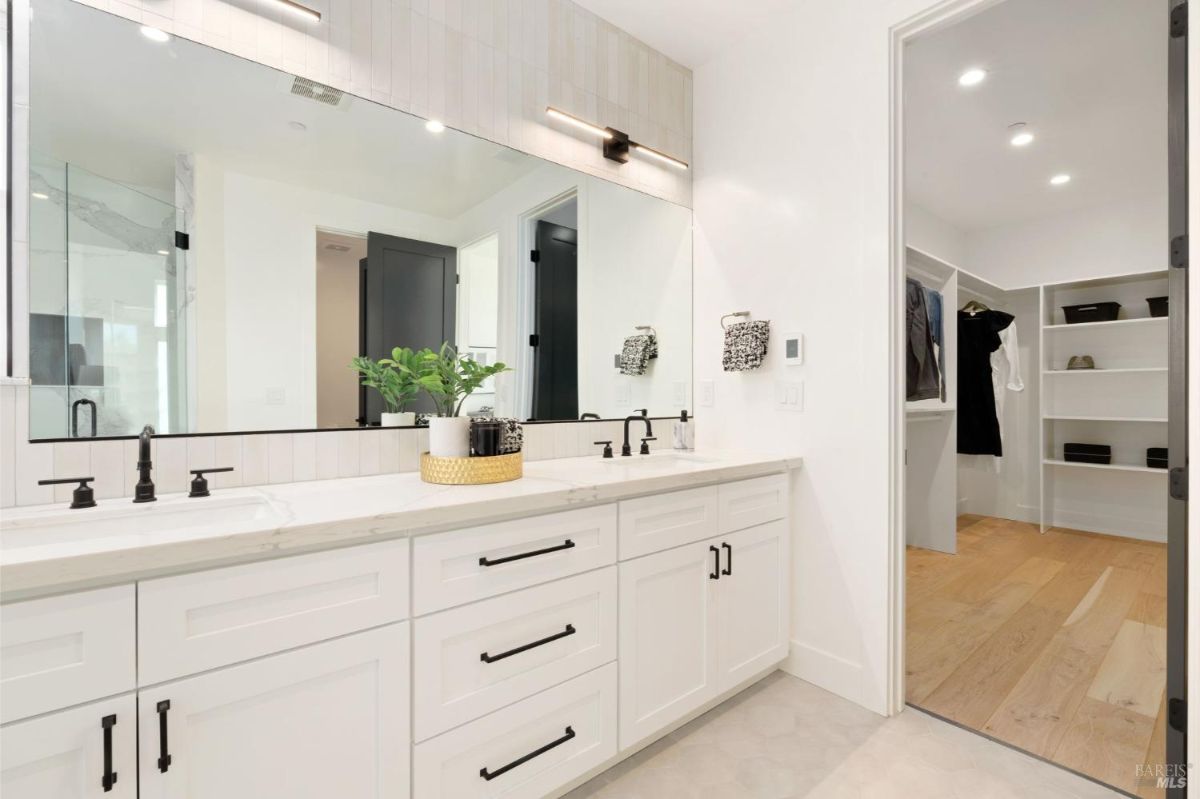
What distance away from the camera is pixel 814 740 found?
182 centimetres

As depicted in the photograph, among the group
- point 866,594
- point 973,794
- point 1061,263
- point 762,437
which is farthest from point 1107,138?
point 973,794

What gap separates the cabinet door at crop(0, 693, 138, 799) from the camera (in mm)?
844

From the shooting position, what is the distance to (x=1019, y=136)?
3.28 meters

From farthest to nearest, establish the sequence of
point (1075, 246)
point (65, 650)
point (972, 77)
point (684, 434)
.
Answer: point (1075, 246) < point (972, 77) < point (684, 434) < point (65, 650)

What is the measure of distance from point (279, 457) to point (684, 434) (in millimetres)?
1574

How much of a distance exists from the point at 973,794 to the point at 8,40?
316 cm

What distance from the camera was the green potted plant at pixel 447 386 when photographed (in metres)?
1.66

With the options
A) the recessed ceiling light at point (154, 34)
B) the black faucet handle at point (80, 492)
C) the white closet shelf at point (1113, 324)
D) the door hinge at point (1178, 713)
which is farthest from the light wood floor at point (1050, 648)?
the recessed ceiling light at point (154, 34)

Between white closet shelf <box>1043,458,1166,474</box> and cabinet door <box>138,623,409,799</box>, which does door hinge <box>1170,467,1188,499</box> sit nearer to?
cabinet door <box>138,623,409,799</box>

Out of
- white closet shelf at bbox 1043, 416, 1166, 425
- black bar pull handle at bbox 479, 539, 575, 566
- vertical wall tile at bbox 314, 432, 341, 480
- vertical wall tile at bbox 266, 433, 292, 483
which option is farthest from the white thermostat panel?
white closet shelf at bbox 1043, 416, 1166, 425

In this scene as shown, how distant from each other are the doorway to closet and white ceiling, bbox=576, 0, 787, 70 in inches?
26.0

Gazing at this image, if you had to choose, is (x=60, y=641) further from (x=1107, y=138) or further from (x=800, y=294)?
(x=1107, y=138)

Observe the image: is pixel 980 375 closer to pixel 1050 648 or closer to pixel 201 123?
pixel 1050 648

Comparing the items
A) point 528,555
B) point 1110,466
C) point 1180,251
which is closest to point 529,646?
point 528,555
